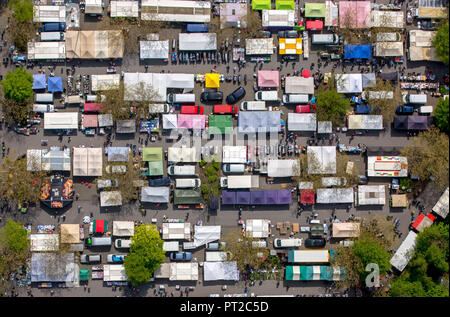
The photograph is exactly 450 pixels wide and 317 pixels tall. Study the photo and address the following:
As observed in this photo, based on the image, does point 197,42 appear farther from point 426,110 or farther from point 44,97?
point 426,110

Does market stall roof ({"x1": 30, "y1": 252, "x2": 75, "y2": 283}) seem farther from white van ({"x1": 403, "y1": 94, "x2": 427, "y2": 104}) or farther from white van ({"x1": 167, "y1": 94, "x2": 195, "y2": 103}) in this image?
white van ({"x1": 403, "y1": 94, "x2": 427, "y2": 104})

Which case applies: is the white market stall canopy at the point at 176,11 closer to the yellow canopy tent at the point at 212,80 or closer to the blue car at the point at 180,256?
the yellow canopy tent at the point at 212,80

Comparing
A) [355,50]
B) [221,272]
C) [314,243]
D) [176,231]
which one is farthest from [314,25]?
[221,272]

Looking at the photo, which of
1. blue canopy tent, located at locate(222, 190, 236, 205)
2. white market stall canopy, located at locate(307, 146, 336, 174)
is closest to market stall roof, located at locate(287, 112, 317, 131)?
white market stall canopy, located at locate(307, 146, 336, 174)

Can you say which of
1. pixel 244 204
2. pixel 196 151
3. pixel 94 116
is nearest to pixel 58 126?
pixel 94 116

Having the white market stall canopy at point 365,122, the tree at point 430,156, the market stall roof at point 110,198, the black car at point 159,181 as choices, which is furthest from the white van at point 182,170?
the tree at point 430,156

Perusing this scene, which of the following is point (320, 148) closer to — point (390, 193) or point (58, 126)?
point (390, 193)
